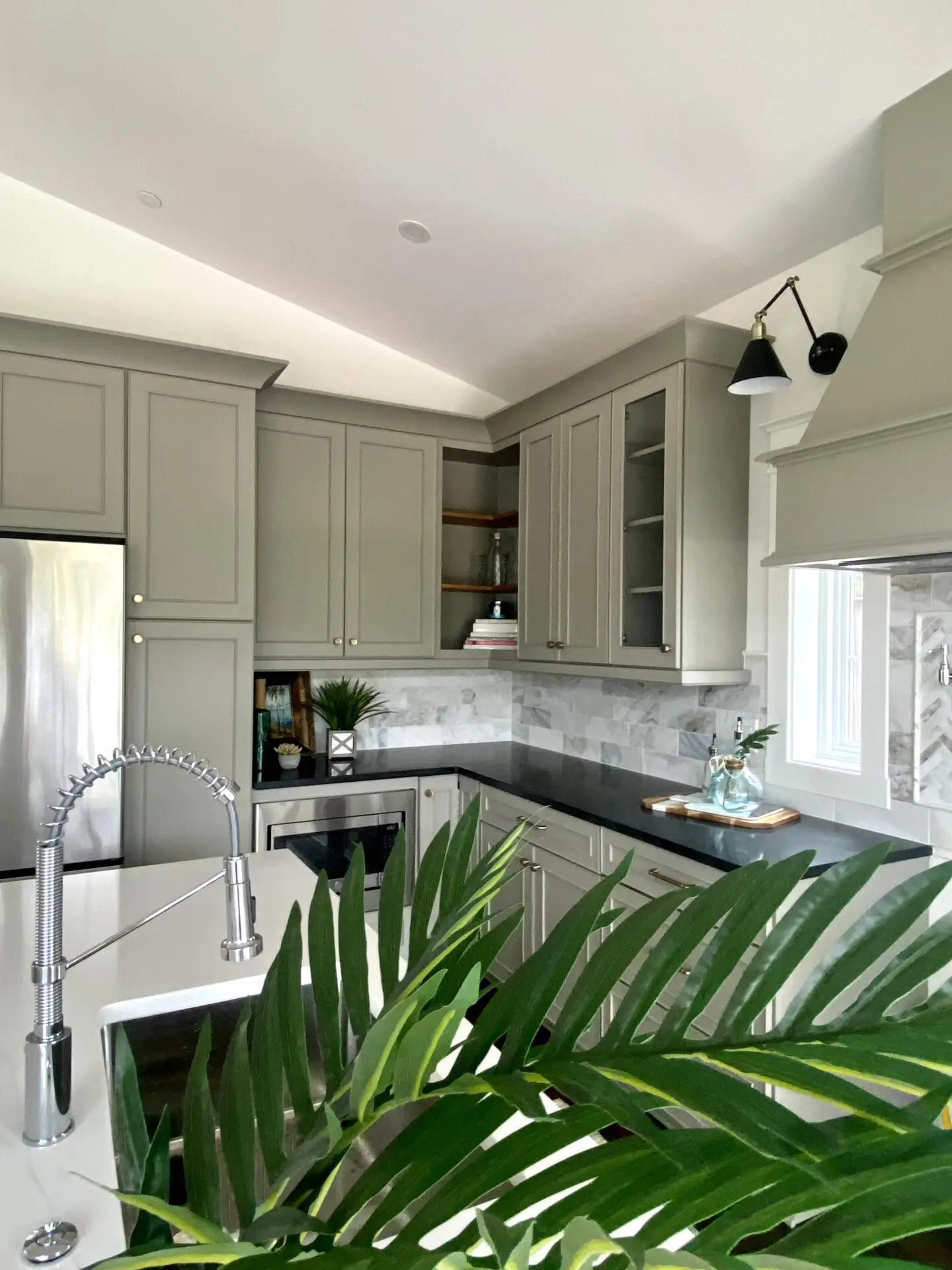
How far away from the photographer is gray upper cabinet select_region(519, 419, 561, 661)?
315 cm

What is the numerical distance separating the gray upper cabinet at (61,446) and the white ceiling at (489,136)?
83cm

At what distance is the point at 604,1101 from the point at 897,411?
1760mm

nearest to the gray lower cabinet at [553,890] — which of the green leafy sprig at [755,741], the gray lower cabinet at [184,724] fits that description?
the green leafy sprig at [755,741]

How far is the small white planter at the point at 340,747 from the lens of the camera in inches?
131

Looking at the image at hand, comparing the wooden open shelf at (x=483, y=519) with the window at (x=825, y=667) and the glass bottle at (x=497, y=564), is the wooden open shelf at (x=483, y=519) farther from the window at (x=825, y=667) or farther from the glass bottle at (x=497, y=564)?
the window at (x=825, y=667)

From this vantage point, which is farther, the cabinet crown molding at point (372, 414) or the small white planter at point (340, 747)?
the small white planter at point (340, 747)

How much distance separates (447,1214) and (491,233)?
2.73 meters

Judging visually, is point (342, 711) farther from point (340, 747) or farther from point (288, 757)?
point (288, 757)

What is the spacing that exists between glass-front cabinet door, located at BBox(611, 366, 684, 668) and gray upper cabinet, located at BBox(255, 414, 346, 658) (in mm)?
1201

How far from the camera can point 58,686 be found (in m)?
2.46

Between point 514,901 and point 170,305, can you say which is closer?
point 514,901

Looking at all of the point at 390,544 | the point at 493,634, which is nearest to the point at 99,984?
the point at 390,544

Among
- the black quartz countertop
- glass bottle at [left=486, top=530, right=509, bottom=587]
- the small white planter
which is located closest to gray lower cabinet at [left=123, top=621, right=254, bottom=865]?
the black quartz countertop

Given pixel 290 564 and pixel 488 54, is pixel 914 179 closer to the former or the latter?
pixel 488 54
